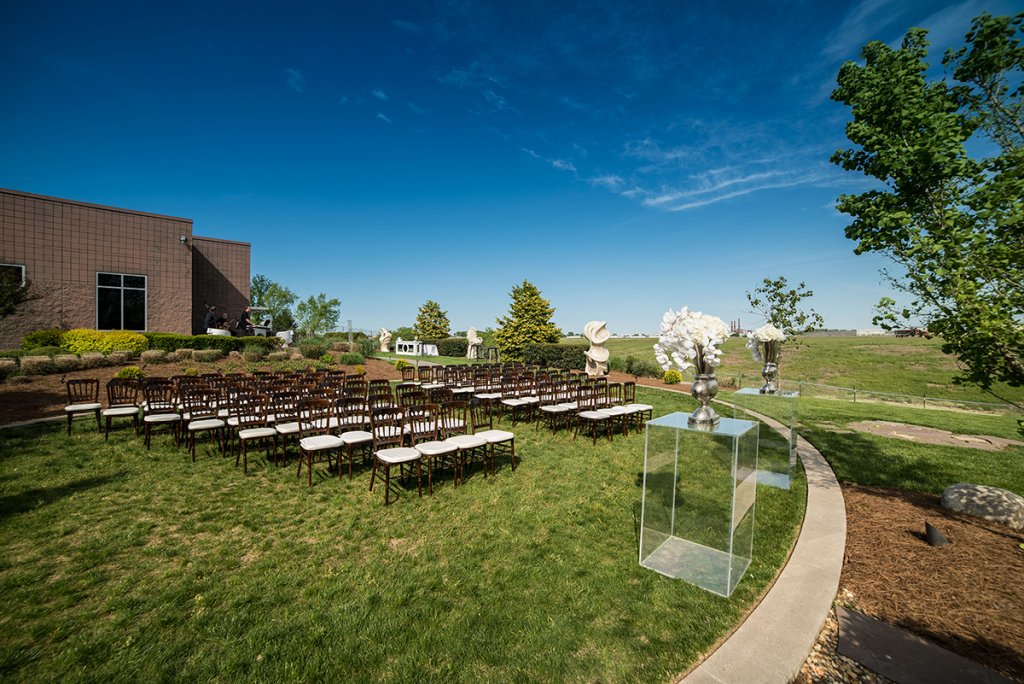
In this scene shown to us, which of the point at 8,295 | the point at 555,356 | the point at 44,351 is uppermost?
the point at 8,295

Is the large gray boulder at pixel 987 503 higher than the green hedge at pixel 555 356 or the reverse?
the reverse

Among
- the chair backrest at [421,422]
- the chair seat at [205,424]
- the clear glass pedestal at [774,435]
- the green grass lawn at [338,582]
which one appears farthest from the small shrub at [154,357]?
the clear glass pedestal at [774,435]

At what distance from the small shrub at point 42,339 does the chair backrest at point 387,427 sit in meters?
19.9

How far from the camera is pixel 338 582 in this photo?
147 inches

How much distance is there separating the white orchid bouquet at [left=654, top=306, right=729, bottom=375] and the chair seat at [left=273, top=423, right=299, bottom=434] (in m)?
6.34

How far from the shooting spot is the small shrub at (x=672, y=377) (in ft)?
61.5

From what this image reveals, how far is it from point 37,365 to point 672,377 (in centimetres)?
2436

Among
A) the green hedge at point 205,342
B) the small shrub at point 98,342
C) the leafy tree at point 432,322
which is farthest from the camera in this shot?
the leafy tree at point 432,322

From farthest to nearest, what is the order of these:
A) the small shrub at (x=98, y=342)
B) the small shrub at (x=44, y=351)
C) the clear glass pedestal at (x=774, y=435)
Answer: the small shrub at (x=98, y=342) < the small shrub at (x=44, y=351) < the clear glass pedestal at (x=774, y=435)

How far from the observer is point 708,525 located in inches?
163

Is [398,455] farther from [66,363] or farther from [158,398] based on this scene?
[66,363]

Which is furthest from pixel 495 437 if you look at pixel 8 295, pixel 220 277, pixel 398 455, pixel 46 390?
pixel 220 277

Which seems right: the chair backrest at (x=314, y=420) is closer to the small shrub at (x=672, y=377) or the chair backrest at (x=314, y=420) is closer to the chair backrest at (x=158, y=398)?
the chair backrest at (x=158, y=398)

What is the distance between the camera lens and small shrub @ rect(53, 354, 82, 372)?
1349cm
